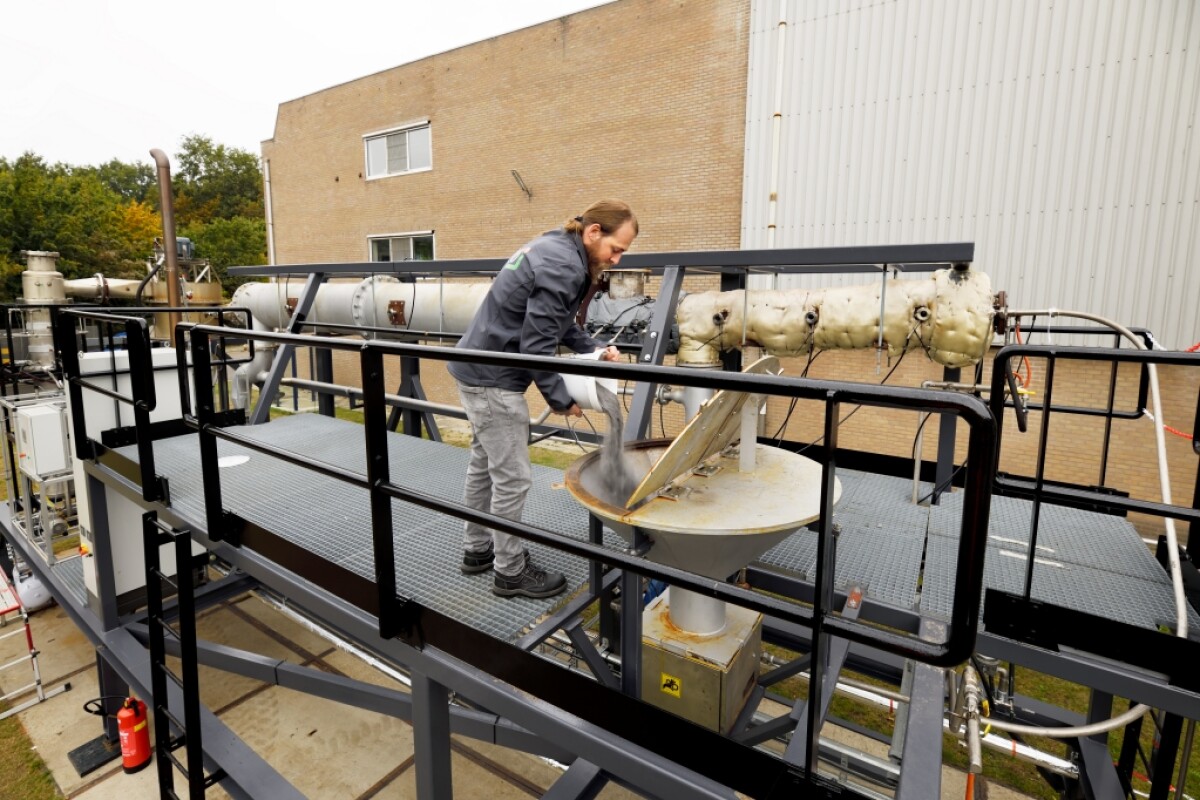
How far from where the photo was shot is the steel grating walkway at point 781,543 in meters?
2.73

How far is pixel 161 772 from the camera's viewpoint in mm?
3596

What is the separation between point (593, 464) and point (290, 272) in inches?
225

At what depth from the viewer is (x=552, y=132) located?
1270 centimetres

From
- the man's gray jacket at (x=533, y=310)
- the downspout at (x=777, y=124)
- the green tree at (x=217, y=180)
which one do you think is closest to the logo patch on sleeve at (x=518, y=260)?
the man's gray jacket at (x=533, y=310)

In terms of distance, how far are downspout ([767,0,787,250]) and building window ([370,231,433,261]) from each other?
806cm

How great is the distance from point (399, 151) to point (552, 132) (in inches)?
186

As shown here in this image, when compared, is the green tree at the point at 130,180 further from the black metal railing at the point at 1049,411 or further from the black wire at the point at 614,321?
the black metal railing at the point at 1049,411

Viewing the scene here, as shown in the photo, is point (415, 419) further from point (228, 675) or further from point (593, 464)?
point (593, 464)

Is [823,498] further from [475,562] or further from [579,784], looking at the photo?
[579,784]

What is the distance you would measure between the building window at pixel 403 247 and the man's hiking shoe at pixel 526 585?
13.1 metres

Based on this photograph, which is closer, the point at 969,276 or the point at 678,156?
the point at 969,276

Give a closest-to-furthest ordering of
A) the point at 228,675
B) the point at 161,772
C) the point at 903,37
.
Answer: the point at 161,772 → the point at 228,675 → the point at 903,37

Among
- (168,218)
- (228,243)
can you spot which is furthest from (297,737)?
(228,243)

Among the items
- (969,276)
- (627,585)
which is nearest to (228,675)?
(627,585)
